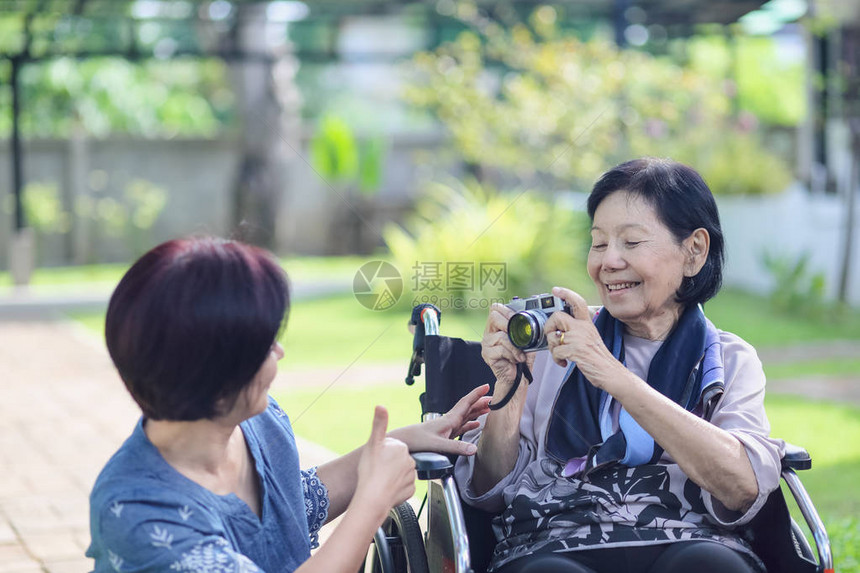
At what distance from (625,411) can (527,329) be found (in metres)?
0.28

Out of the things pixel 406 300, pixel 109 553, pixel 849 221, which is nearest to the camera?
pixel 109 553

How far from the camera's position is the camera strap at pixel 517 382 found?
218 cm

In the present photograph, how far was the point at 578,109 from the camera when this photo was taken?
31.7 feet

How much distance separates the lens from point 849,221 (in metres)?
9.18

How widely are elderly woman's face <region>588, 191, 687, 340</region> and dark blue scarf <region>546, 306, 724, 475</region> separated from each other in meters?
0.08

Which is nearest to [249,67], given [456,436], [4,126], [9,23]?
[9,23]

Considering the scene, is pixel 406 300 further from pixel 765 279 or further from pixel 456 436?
pixel 765 279

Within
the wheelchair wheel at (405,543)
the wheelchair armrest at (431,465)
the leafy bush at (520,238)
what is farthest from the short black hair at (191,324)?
the leafy bush at (520,238)

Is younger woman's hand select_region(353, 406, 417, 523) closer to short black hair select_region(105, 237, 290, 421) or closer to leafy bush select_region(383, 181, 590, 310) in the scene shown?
short black hair select_region(105, 237, 290, 421)

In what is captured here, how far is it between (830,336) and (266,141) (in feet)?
26.8

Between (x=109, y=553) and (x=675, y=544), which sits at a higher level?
(x=109, y=553)

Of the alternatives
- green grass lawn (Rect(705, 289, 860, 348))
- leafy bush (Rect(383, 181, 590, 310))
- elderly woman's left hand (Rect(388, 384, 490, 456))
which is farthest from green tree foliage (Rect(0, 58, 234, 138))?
elderly woman's left hand (Rect(388, 384, 490, 456))

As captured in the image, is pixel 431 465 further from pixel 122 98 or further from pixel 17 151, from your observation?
pixel 122 98

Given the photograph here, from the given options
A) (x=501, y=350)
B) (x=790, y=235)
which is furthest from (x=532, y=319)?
(x=790, y=235)
